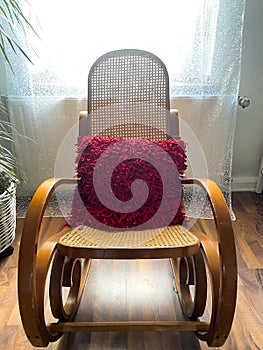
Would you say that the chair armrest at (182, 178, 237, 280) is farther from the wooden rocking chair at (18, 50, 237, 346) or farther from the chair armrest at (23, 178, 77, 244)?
the chair armrest at (23, 178, 77, 244)

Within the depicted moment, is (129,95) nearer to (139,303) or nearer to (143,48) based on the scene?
(143,48)

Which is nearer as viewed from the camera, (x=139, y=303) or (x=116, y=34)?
(x=139, y=303)

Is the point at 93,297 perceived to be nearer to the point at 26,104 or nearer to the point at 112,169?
the point at 112,169

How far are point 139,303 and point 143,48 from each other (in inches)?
47.7

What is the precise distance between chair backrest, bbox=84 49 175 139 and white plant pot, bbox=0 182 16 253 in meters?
0.46

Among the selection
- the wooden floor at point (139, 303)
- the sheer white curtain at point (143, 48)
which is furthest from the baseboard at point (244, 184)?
the wooden floor at point (139, 303)

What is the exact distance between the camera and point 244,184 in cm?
239

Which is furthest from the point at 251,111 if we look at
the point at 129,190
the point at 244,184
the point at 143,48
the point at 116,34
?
the point at 129,190

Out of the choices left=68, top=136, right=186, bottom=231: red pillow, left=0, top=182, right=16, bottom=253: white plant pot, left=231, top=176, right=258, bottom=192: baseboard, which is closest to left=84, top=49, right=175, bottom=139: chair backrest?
left=68, top=136, right=186, bottom=231: red pillow

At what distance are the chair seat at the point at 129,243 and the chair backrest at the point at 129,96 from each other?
49 cm

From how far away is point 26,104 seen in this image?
1.97 metres

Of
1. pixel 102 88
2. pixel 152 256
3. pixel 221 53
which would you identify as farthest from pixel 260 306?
pixel 221 53

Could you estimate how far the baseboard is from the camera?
2371mm

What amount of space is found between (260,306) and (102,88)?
1068mm
